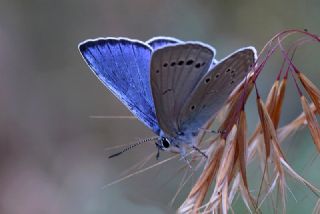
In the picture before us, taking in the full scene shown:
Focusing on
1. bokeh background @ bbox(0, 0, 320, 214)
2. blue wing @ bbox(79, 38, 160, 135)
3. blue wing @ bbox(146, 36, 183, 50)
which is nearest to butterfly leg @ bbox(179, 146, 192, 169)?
blue wing @ bbox(79, 38, 160, 135)

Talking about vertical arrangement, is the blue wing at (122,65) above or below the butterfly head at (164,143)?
above

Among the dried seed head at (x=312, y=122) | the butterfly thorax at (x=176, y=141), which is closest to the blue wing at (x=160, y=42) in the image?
the butterfly thorax at (x=176, y=141)

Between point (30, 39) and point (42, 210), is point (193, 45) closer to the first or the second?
point (42, 210)

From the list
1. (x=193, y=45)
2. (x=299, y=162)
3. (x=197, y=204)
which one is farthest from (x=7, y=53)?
(x=197, y=204)

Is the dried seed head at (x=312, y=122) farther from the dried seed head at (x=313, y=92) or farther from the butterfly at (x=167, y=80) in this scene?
the butterfly at (x=167, y=80)

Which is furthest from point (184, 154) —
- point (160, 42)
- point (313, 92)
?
point (313, 92)

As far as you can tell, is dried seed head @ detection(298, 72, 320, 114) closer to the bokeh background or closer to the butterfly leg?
the butterfly leg

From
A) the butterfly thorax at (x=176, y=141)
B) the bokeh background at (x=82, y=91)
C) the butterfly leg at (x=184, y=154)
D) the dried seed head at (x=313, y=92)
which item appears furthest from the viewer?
the bokeh background at (x=82, y=91)
